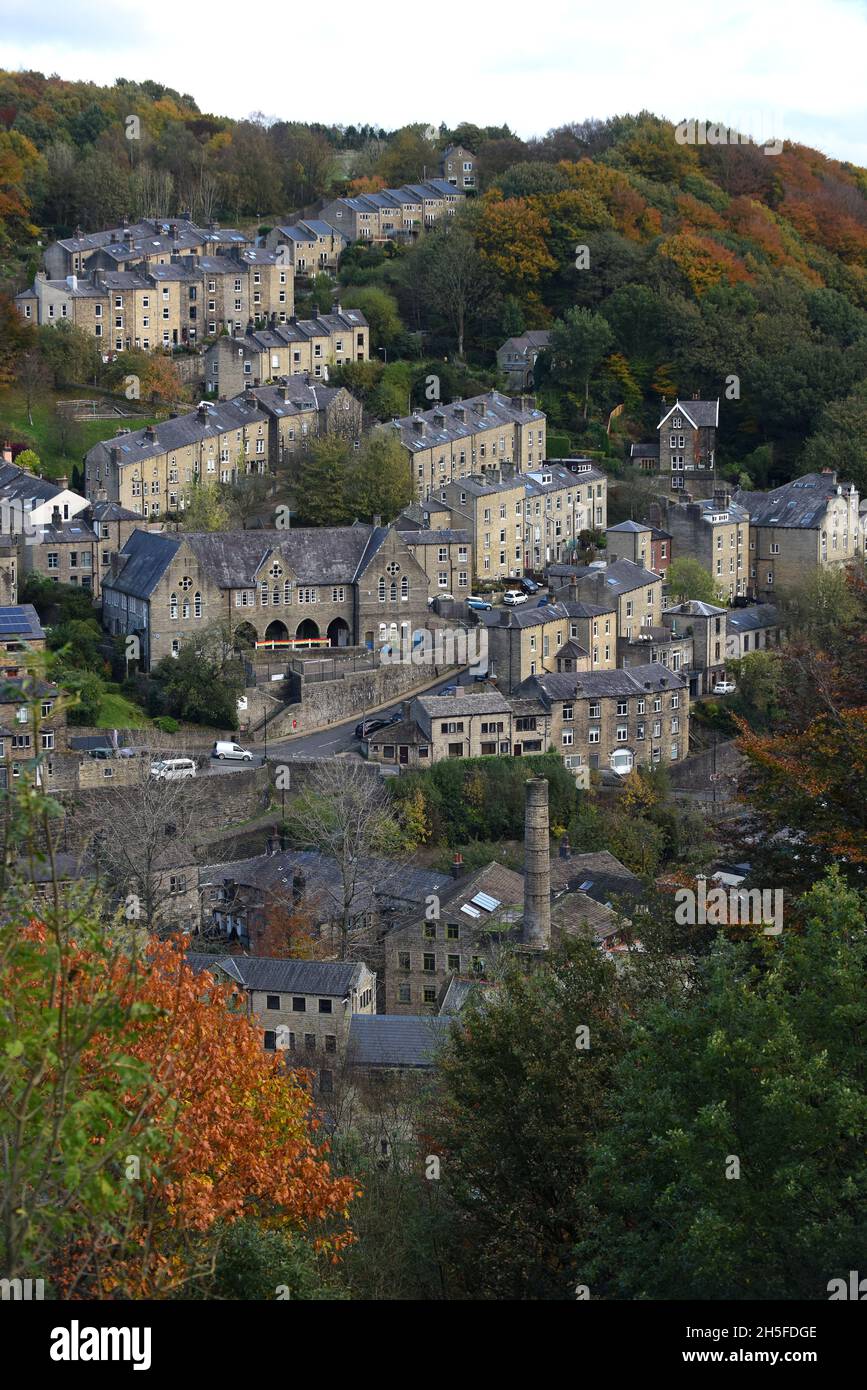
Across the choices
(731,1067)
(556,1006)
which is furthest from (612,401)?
(731,1067)

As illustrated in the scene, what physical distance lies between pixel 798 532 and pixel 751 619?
4.19 meters

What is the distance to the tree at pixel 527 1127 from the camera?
19672 millimetres

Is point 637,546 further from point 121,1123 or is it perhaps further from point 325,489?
point 121,1123

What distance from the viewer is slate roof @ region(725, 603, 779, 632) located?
2136 inches

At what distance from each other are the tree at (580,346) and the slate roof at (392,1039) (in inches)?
1424

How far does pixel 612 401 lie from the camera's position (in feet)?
218

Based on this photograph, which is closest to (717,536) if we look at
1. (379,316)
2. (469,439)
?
(469,439)

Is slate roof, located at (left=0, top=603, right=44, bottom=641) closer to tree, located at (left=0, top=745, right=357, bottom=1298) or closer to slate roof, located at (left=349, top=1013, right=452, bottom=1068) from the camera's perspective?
slate roof, located at (left=349, top=1013, right=452, bottom=1068)

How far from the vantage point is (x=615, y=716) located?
1868 inches

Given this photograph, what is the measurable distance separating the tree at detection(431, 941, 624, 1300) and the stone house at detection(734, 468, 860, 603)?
37.5 m

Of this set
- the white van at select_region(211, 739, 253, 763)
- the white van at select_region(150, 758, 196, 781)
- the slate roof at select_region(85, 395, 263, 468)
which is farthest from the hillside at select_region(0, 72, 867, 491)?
the white van at select_region(150, 758, 196, 781)

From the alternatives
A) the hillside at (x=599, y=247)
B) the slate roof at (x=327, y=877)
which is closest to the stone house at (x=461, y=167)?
the hillside at (x=599, y=247)

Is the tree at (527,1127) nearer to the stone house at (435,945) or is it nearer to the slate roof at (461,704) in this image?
the stone house at (435,945)

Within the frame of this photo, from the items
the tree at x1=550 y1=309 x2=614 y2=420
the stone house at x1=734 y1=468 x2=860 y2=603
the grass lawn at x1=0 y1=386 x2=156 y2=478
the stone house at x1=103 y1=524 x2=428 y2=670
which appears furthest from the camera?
the tree at x1=550 y1=309 x2=614 y2=420
